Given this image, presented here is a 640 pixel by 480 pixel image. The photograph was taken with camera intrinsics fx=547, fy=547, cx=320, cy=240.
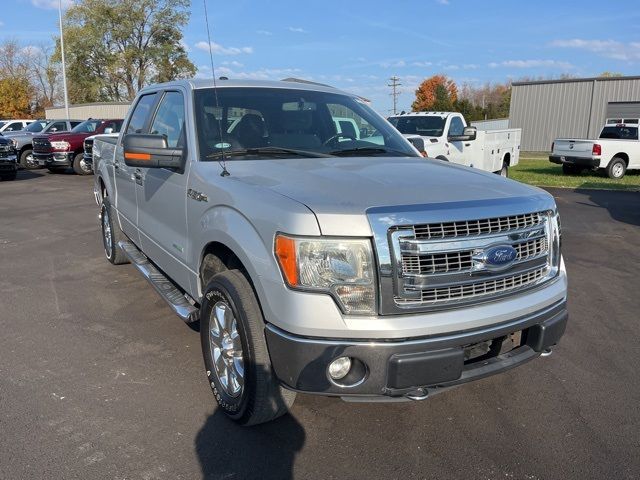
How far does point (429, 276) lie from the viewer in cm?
256

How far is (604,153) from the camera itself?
17.2m

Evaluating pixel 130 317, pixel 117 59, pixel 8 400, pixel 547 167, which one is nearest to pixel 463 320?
pixel 8 400

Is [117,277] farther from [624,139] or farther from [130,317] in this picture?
[624,139]

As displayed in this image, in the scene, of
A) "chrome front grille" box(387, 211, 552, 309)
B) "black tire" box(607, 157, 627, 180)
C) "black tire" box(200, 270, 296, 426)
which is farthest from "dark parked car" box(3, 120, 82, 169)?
"chrome front grille" box(387, 211, 552, 309)

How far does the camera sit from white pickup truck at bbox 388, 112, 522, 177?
1249cm

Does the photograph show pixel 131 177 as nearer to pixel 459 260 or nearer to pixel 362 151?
pixel 362 151

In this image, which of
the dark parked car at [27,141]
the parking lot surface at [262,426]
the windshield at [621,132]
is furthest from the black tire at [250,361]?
the windshield at [621,132]

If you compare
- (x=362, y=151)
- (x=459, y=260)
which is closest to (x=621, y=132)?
(x=362, y=151)

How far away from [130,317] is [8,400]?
1489 mm

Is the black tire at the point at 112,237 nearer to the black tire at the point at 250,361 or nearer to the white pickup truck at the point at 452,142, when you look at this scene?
the black tire at the point at 250,361

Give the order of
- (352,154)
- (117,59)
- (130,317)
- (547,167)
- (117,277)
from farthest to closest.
Result: (117,59) < (547,167) < (117,277) < (130,317) < (352,154)

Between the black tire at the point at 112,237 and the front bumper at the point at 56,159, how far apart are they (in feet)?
40.9

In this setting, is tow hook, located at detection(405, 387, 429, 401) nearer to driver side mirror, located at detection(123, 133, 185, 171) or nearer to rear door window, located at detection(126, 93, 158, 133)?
driver side mirror, located at detection(123, 133, 185, 171)

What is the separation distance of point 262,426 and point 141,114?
3243mm
